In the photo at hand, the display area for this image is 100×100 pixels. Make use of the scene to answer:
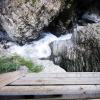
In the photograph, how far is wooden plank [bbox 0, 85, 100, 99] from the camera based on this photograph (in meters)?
3.09

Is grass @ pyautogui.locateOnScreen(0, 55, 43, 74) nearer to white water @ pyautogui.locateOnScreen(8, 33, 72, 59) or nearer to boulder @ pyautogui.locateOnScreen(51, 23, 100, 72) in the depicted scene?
white water @ pyautogui.locateOnScreen(8, 33, 72, 59)

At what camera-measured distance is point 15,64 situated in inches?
152

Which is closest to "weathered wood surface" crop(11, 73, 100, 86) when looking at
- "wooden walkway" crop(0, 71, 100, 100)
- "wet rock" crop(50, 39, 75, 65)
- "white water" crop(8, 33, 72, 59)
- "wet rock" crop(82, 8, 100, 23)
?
"wooden walkway" crop(0, 71, 100, 100)

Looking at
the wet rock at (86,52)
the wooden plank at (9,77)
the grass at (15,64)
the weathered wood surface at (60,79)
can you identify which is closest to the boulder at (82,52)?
the wet rock at (86,52)

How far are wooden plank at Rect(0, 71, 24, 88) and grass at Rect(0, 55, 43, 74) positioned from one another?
0.25 meters

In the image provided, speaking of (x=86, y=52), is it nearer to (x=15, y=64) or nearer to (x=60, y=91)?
(x=15, y=64)

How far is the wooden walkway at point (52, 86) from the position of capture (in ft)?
10.2

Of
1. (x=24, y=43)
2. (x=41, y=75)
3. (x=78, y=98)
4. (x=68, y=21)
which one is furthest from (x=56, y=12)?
(x=78, y=98)

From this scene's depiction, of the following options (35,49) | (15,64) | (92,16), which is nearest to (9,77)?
(15,64)

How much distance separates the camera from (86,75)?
3.41 m

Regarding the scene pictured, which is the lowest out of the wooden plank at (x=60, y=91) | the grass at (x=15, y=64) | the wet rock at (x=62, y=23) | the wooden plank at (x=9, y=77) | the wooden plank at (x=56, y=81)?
the wooden plank at (x=60, y=91)

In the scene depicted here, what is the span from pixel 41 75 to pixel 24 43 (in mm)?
2466

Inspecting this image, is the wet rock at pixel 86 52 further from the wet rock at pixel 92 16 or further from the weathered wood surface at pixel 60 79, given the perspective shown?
the wet rock at pixel 92 16

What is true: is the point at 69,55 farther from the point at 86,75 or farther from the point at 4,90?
the point at 4,90
